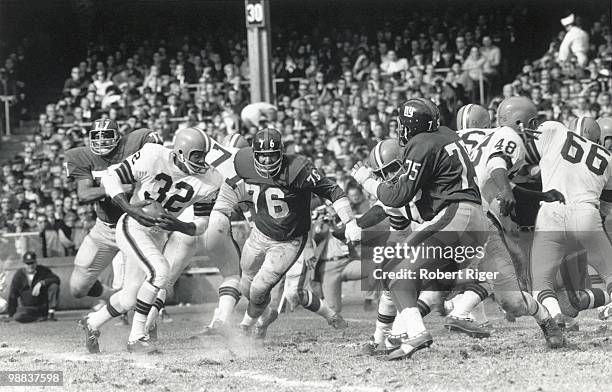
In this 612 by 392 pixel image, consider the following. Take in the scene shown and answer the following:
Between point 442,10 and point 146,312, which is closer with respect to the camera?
point 146,312

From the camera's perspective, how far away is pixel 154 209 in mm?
8898

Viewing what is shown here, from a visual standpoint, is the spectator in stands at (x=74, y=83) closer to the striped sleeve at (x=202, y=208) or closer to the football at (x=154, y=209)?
the striped sleeve at (x=202, y=208)

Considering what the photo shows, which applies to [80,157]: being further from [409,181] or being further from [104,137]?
[409,181]

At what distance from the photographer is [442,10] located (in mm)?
21188

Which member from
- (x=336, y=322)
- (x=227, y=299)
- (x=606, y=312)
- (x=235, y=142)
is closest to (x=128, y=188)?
(x=227, y=299)

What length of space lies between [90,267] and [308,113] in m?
8.68

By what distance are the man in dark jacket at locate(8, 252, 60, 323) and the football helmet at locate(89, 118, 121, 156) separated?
4495mm

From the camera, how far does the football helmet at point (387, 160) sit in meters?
8.52

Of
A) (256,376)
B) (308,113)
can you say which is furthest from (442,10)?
(256,376)

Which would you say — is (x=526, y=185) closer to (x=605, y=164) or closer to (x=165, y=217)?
(x=605, y=164)

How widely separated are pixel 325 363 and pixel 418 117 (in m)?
1.86

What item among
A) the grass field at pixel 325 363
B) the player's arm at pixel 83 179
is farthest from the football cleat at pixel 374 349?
the player's arm at pixel 83 179

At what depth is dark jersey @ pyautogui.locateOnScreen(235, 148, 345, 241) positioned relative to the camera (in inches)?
350

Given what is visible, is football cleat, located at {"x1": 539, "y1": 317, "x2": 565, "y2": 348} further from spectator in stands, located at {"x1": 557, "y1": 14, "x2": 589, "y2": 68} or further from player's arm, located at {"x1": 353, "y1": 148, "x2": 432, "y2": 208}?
spectator in stands, located at {"x1": 557, "y1": 14, "x2": 589, "y2": 68}
